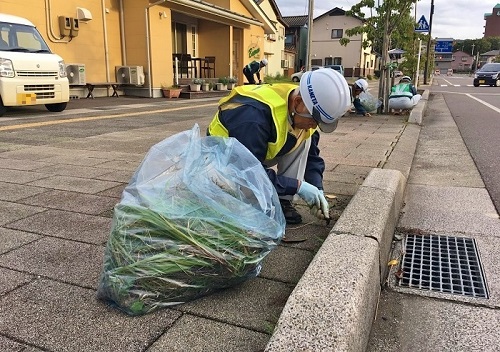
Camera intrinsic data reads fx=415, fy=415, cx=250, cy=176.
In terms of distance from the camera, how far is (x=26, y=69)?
334 inches

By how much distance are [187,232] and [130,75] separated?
1372cm

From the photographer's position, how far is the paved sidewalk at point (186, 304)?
5.36 ft

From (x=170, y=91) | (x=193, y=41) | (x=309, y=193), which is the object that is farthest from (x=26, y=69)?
(x=193, y=41)

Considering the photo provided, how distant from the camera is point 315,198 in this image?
2.56 metres

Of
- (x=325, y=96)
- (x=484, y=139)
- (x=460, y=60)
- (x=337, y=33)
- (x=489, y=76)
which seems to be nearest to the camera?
(x=325, y=96)

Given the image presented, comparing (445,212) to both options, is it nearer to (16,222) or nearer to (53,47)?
(16,222)

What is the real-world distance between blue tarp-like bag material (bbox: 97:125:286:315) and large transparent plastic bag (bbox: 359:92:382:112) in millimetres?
8980

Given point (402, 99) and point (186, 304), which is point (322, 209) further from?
point (402, 99)

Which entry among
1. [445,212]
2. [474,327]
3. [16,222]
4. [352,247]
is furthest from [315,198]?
[16,222]

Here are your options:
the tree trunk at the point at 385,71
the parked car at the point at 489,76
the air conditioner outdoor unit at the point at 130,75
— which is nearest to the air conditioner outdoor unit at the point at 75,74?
the air conditioner outdoor unit at the point at 130,75

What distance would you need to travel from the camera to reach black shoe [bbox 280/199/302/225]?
3026 mm

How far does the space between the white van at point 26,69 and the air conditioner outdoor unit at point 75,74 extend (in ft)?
8.94

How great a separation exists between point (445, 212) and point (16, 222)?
3.39 meters

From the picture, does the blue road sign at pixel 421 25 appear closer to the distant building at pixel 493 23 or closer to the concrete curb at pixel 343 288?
the concrete curb at pixel 343 288
